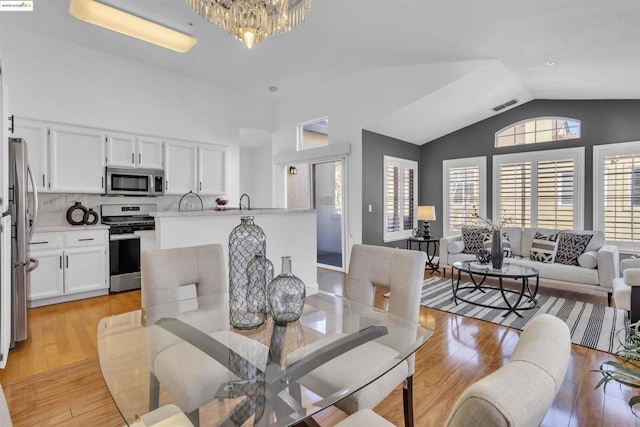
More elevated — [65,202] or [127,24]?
[127,24]

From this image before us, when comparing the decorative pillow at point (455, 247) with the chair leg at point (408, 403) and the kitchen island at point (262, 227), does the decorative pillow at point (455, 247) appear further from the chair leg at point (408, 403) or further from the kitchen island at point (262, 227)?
the chair leg at point (408, 403)

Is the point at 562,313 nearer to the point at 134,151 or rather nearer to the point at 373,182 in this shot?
the point at 373,182

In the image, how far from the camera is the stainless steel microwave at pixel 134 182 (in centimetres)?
453

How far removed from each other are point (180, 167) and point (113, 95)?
131 cm

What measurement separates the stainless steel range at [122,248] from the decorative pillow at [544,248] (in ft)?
17.2

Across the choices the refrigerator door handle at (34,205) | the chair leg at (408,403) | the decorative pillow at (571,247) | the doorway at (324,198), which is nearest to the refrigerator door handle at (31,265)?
the refrigerator door handle at (34,205)

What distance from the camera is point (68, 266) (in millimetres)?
3986

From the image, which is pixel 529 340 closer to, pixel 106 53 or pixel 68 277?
pixel 68 277

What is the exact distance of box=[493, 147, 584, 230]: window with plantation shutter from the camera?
5160mm

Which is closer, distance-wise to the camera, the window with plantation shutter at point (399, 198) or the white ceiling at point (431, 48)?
the white ceiling at point (431, 48)

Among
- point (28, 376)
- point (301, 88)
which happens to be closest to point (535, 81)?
point (301, 88)

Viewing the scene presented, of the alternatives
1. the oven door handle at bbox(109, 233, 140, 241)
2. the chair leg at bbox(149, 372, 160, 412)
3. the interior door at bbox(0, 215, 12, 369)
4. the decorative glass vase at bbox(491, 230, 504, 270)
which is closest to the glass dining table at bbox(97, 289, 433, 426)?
the chair leg at bbox(149, 372, 160, 412)

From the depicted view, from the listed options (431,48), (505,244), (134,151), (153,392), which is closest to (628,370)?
(153,392)

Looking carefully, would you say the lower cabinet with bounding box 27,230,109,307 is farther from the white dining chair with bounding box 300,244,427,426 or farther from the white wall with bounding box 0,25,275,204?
the white dining chair with bounding box 300,244,427,426
